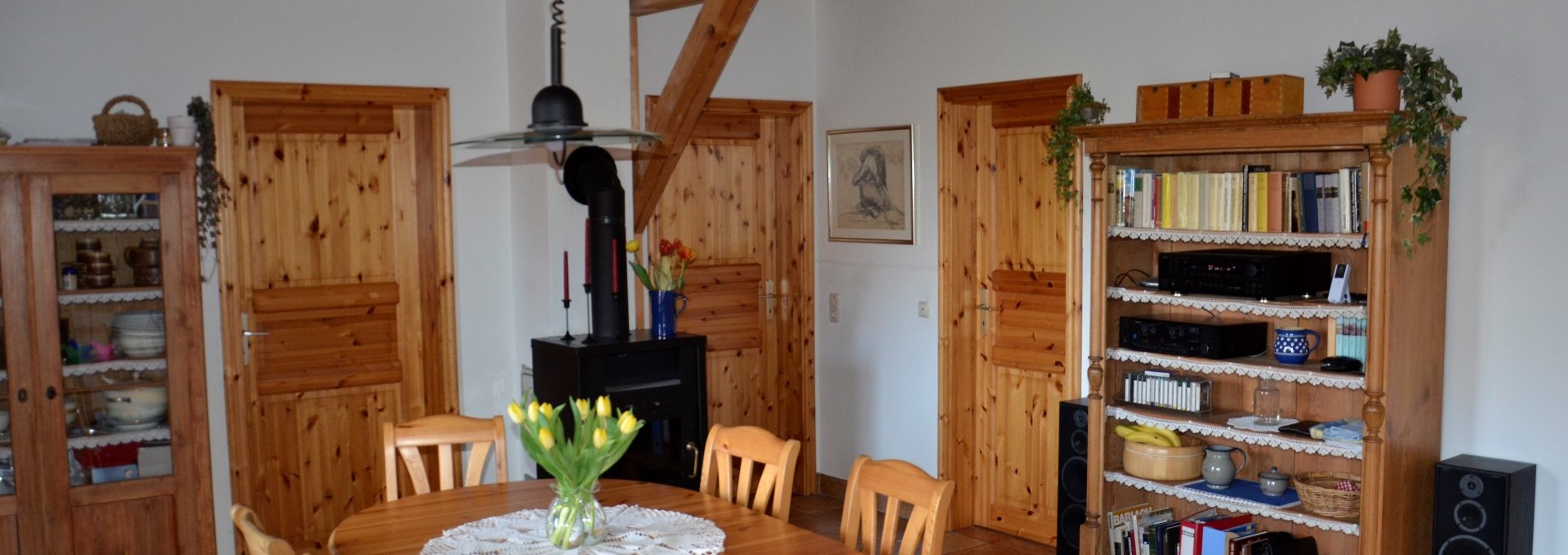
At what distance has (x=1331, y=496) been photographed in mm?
3912

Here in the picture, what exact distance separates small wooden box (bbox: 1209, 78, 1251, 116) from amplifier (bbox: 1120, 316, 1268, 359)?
0.71m

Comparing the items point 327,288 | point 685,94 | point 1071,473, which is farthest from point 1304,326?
point 327,288

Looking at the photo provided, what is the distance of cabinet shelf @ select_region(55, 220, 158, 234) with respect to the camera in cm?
427

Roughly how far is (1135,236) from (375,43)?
3.06m

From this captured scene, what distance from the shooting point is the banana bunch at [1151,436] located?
14.4 ft

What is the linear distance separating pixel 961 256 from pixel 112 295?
3.35 m

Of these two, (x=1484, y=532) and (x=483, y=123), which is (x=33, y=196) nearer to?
(x=483, y=123)

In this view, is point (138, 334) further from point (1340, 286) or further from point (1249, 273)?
point (1340, 286)

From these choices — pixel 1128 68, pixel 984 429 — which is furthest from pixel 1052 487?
pixel 1128 68

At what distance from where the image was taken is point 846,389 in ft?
20.2

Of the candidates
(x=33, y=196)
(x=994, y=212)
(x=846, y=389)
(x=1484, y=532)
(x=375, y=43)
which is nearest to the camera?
(x=1484, y=532)

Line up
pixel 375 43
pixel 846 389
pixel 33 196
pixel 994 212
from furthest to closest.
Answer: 1. pixel 846 389
2. pixel 994 212
3. pixel 375 43
4. pixel 33 196

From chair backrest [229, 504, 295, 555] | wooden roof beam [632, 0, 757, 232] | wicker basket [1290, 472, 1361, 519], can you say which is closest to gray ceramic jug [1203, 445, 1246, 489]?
wicker basket [1290, 472, 1361, 519]

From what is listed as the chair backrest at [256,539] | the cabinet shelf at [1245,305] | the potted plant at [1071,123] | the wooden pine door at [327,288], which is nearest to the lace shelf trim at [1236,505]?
the cabinet shelf at [1245,305]
